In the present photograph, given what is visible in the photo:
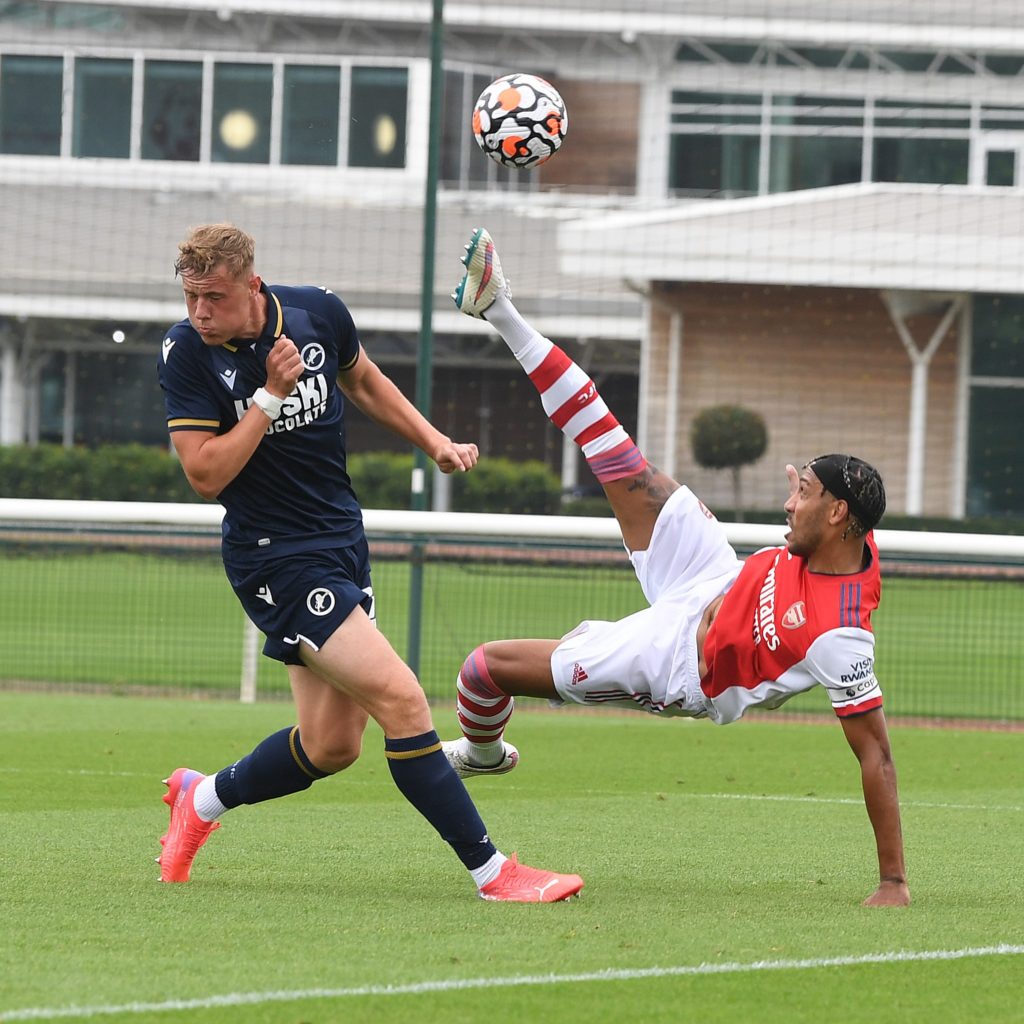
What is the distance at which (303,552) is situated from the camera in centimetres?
552

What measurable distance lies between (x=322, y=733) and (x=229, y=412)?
1056 mm

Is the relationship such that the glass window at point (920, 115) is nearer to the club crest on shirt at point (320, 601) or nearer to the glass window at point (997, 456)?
the glass window at point (997, 456)

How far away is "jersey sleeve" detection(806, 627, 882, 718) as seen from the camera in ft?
18.0

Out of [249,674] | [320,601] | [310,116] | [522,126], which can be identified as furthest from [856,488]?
[310,116]

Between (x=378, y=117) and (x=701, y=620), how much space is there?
19872 millimetres

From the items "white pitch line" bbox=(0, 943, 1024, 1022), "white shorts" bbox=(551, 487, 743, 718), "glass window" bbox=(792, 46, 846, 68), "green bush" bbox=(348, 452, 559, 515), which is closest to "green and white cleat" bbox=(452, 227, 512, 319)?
"white shorts" bbox=(551, 487, 743, 718)

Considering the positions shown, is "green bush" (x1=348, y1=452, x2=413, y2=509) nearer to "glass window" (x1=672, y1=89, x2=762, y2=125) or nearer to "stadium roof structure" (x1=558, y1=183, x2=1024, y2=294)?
"stadium roof structure" (x1=558, y1=183, x2=1024, y2=294)

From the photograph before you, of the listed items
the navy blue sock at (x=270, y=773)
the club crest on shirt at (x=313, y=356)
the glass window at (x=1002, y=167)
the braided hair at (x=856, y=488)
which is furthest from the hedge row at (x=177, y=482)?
the club crest on shirt at (x=313, y=356)

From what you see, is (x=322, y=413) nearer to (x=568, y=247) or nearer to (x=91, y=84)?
(x=568, y=247)

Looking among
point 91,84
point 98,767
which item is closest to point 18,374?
point 91,84

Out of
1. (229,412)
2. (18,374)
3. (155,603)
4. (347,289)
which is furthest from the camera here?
(18,374)

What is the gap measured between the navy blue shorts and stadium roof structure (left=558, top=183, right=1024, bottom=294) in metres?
13.9

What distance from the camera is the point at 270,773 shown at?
19.0 ft

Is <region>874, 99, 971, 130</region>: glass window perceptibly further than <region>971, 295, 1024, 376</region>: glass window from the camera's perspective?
Yes
